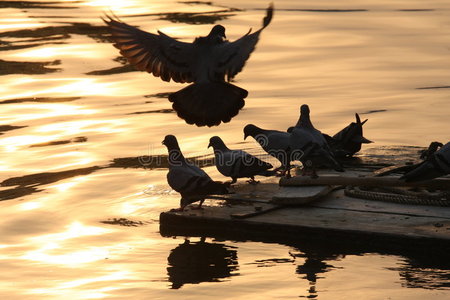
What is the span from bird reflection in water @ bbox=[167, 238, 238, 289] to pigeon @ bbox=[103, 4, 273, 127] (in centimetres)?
203

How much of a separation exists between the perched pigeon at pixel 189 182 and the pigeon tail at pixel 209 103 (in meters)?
0.97

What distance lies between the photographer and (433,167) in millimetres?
11352

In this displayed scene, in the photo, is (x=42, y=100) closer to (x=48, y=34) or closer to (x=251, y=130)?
(x=251, y=130)

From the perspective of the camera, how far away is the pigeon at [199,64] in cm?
1337

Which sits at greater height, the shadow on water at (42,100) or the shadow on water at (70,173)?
the shadow on water at (42,100)

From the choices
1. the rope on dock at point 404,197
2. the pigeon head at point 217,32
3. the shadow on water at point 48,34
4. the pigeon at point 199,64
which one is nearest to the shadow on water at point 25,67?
the shadow on water at point 48,34

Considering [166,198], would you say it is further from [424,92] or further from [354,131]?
[424,92]

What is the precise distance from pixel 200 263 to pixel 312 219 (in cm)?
121

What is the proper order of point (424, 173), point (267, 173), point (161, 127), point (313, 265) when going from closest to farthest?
point (313, 265)
point (424, 173)
point (267, 173)
point (161, 127)

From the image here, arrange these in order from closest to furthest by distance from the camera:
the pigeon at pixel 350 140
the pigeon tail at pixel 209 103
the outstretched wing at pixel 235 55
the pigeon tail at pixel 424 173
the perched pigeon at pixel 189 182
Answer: the pigeon tail at pixel 424 173 < the perched pigeon at pixel 189 182 < the pigeon tail at pixel 209 103 < the outstretched wing at pixel 235 55 < the pigeon at pixel 350 140

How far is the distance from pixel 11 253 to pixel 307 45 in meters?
12.4

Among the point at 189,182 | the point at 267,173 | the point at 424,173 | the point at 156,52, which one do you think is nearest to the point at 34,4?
the point at 156,52

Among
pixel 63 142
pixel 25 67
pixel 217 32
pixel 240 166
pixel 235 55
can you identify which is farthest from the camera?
pixel 25 67

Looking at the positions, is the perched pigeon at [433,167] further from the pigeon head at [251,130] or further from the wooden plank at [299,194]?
the pigeon head at [251,130]
